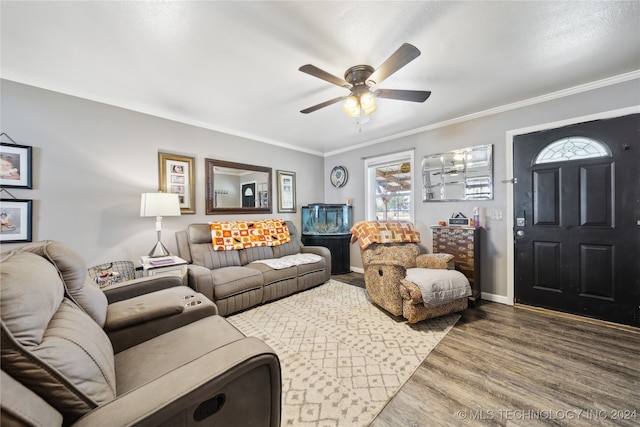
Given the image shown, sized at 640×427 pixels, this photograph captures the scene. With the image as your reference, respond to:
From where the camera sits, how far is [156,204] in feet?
8.40

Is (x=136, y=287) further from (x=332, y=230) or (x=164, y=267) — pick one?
(x=332, y=230)

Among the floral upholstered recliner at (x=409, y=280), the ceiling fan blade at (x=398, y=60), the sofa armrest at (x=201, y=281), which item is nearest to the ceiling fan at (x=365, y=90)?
the ceiling fan blade at (x=398, y=60)

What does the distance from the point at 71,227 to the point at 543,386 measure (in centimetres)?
421

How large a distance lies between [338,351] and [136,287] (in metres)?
1.67

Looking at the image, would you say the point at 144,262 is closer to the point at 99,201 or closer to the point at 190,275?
the point at 190,275

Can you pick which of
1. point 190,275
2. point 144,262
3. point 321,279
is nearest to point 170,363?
point 190,275

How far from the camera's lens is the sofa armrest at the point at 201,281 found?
7.89 feet

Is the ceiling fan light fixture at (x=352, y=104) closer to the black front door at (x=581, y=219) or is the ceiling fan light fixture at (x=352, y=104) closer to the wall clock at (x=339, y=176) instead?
the black front door at (x=581, y=219)

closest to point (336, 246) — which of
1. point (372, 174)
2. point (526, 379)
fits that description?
point (372, 174)

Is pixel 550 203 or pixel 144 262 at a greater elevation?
pixel 550 203

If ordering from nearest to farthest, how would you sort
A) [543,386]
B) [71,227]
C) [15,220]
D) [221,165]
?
1. [543,386]
2. [15,220]
3. [71,227]
4. [221,165]

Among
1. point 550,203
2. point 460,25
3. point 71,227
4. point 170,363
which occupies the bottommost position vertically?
point 170,363

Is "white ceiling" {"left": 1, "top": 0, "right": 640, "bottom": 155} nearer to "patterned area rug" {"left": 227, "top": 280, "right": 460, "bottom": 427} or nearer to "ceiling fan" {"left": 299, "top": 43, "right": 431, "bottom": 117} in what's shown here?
"ceiling fan" {"left": 299, "top": 43, "right": 431, "bottom": 117}

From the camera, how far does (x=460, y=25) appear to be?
1.60 meters
